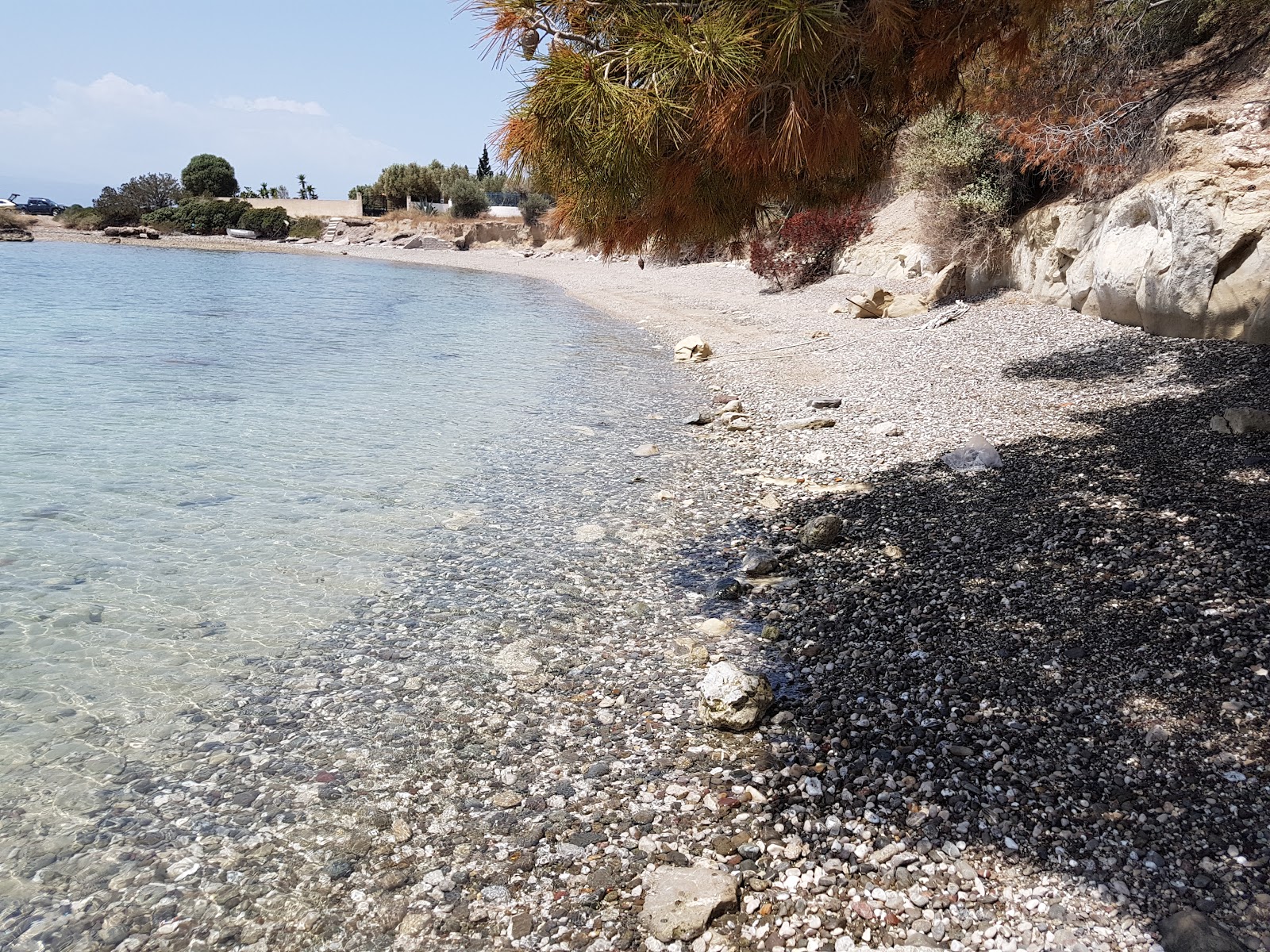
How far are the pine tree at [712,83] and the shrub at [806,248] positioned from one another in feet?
62.2

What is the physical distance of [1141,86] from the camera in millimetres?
10664

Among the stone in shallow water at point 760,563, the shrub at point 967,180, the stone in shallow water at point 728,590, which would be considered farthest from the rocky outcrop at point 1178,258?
the stone in shallow water at point 728,590

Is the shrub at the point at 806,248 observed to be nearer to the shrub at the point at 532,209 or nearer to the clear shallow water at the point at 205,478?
the clear shallow water at the point at 205,478

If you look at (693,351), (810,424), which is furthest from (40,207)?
(810,424)

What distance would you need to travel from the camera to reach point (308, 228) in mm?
64812

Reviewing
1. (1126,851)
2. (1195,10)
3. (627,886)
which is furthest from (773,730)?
(1195,10)

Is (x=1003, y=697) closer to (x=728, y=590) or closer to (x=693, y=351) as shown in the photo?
(x=728, y=590)

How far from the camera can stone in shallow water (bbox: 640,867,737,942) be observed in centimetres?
297

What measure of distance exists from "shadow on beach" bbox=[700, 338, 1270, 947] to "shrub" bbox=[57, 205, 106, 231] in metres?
68.2

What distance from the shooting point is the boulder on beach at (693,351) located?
53.1 feet

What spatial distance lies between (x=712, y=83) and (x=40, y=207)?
76.3 metres

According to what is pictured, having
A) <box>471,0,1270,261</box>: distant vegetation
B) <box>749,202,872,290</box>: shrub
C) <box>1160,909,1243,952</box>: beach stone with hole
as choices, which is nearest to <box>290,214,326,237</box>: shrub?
<box>749,202,872,290</box>: shrub

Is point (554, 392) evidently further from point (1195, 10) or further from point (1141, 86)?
point (1195, 10)

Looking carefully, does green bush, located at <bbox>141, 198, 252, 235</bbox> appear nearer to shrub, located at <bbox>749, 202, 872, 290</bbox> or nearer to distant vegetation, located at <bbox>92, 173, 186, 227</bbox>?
distant vegetation, located at <bbox>92, 173, 186, 227</bbox>
